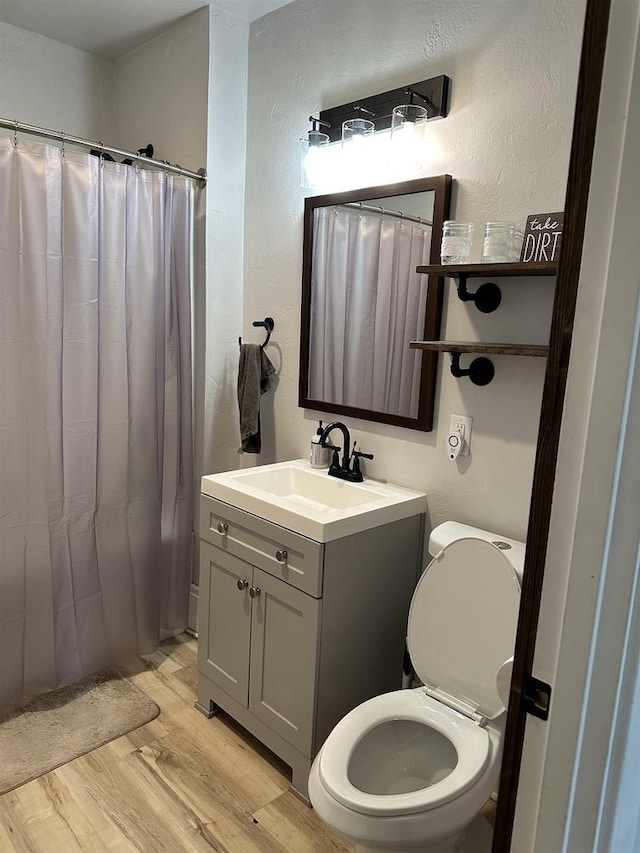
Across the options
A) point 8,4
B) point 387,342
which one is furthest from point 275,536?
point 8,4

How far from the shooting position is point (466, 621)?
5.53 feet

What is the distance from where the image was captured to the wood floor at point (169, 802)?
5.62 feet

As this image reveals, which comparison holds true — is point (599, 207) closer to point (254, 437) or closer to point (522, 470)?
point (522, 470)

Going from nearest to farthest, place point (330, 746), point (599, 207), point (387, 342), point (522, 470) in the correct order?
point (599, 207), point (330, 746), point (522, 470), point (387, 342)

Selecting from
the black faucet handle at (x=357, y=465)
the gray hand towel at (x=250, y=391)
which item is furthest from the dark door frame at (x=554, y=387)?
the gray hand towel at (x=250, y=391)

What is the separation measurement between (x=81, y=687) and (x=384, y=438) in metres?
1.54

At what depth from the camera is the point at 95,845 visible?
168 centimetres

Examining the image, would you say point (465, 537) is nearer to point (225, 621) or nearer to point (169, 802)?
point (225, 621)

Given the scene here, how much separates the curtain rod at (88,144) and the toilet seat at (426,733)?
6.68ft

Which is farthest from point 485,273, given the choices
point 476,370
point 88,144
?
point 88,144

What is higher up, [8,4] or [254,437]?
[8,4]

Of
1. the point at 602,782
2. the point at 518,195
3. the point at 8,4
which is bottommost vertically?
the point at 602,782

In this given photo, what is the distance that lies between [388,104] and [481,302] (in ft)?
2.46

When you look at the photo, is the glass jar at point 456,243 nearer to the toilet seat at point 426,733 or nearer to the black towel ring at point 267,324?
the black towel ring at point 267,324
